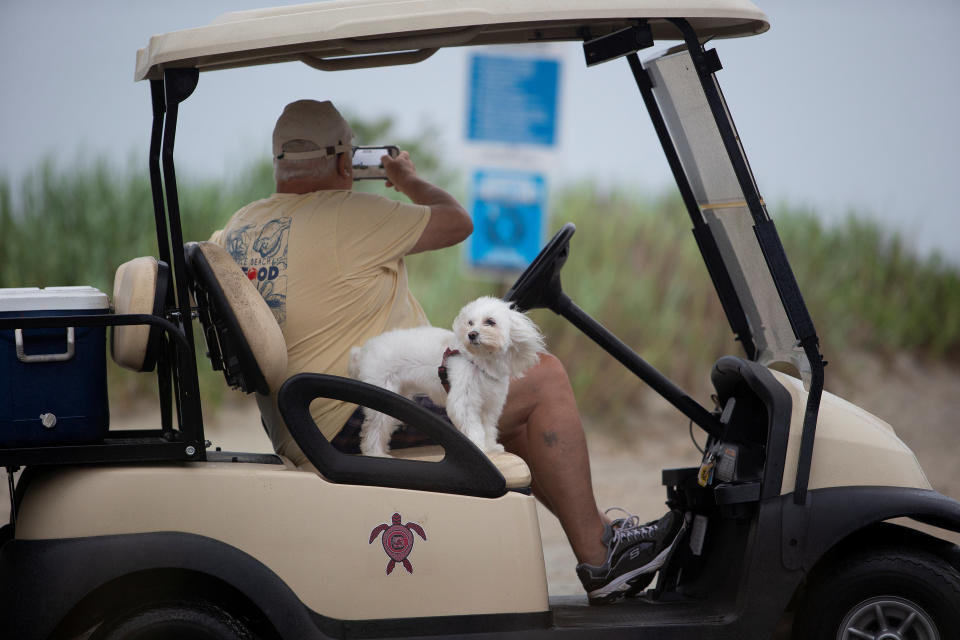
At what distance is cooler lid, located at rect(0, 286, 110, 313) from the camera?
2.16 metres

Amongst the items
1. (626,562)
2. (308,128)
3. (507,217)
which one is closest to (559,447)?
(626,562)

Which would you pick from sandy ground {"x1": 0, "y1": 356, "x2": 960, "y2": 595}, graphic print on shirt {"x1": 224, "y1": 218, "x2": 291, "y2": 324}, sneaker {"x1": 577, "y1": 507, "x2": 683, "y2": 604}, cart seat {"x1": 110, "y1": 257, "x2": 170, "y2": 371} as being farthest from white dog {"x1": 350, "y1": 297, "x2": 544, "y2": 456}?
sandy ground {"x1": 0, "y1": 356, "x2": 960, "y2": 595}

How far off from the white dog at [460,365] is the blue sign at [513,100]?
11.5ft

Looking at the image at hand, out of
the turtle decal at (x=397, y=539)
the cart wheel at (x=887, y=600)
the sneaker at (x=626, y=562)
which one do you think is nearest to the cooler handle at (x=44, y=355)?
the turtle decal at (x=397, y=539)

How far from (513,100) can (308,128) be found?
337 cm

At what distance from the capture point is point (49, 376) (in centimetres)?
215

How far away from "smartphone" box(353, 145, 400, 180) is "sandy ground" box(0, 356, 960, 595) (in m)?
2.57

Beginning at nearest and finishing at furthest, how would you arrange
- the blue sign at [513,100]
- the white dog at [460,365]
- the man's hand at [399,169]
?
the white dog at [460,365] < the man's hand at [399,169] < the blue sign at [513,100]

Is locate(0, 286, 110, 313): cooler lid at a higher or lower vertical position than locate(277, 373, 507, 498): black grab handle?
higher

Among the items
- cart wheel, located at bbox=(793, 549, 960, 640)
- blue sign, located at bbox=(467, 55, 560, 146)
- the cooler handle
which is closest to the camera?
the cooler handle

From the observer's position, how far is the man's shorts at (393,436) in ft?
8.56

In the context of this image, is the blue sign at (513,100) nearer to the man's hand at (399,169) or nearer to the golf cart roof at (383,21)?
the man's hand at (399,169)

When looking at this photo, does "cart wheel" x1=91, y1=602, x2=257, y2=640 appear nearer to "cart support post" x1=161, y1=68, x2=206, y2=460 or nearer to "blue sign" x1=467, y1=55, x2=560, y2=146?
"cart support post" x1=161, y1=68, x2=206, y2=460

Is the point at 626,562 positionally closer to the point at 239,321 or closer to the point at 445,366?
the point at 445,366
